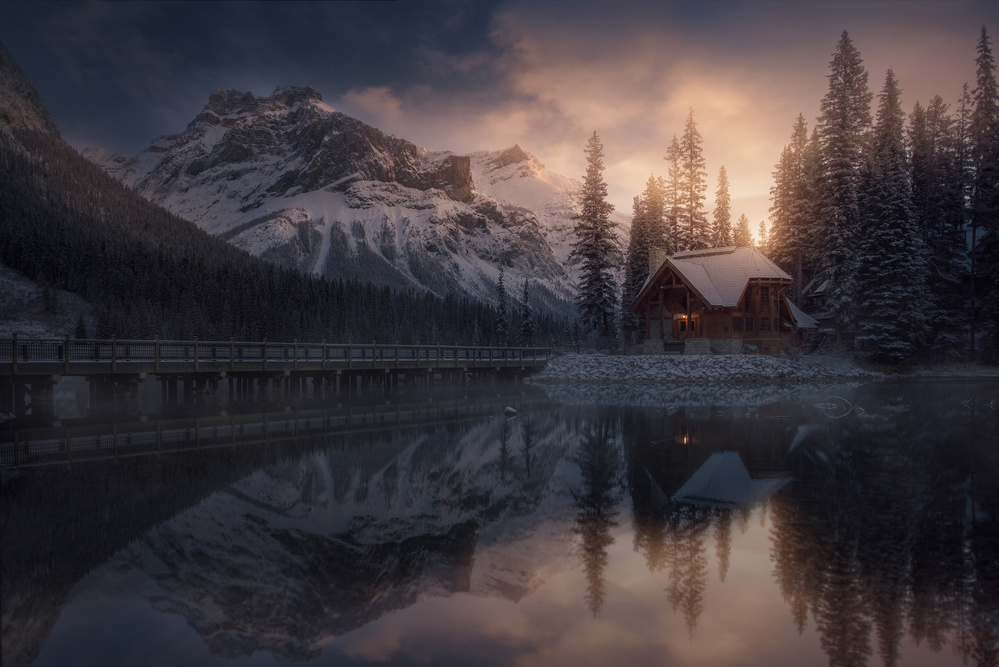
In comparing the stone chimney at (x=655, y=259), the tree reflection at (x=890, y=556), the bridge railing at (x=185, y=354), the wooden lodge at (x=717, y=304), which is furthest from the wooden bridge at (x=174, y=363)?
the tree reflection at (x=890, y=556)

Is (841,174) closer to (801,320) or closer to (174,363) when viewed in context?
(801,320)

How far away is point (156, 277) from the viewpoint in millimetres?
86500

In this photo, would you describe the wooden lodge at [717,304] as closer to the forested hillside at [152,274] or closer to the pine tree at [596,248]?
the pine tree at [596,248]

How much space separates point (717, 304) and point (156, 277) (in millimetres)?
79323

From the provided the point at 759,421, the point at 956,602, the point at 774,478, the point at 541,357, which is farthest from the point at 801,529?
the point at 541,357

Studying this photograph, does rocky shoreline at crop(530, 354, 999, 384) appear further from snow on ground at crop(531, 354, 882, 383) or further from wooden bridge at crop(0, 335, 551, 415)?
wooden bridge at crop(0, 335, 551, 415)

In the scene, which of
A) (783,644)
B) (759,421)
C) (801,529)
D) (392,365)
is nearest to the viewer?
(783,644)

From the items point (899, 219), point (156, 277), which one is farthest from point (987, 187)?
point (156, 277)

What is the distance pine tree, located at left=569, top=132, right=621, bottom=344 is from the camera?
51781 millimetres

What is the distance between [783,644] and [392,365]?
120 ft

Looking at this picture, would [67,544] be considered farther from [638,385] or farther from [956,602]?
[638,385]

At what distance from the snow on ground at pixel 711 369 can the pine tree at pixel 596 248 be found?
7.37 meters

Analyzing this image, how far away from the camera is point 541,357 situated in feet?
182

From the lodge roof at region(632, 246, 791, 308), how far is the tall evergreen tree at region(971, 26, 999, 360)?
50.7 ft
